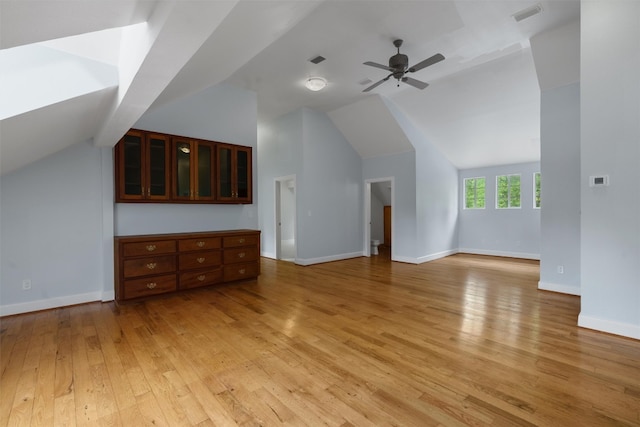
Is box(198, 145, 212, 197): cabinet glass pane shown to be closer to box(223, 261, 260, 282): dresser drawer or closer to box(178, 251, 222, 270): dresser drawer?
box(178, 251, 222, 270): dresser drawer

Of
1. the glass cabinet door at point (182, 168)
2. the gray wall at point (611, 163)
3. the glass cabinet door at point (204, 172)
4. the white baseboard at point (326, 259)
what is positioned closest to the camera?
the gray wall at point (611, 163)

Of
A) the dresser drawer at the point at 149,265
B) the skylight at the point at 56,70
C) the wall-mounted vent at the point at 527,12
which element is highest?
the wall-mounted vent at the point at 527,12

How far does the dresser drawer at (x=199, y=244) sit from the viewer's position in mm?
Answer: 3990

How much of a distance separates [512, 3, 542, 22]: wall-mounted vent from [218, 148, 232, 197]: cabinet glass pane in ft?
13.8

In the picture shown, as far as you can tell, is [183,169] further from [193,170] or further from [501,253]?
[501,253]

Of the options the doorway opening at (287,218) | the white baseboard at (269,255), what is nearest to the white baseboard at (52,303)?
the white baseboard at (269,255)

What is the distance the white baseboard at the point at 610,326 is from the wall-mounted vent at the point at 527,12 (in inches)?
130

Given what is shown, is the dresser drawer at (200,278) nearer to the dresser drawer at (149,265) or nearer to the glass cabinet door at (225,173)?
the dresser drawer at (149,265)

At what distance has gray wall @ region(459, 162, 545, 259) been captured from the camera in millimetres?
7074

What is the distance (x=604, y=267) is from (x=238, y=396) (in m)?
3.46

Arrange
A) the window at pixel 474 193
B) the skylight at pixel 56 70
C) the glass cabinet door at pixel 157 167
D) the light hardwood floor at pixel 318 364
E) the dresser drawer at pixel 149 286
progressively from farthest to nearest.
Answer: the window at pixel 474 193 < the glass cabinet door at pixel 157 167 < the dresser drawer at pixel 149 286 < the skylight at pixel 56 70 < the light hardwood floor at pixel 318 364

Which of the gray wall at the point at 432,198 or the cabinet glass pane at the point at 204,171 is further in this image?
the gray wall at the point at 432,198

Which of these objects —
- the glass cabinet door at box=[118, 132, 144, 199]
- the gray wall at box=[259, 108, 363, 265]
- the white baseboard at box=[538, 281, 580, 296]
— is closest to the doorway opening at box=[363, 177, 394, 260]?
the gray wall at box=[259, 108, 363, 265]

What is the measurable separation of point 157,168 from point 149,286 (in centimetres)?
160
